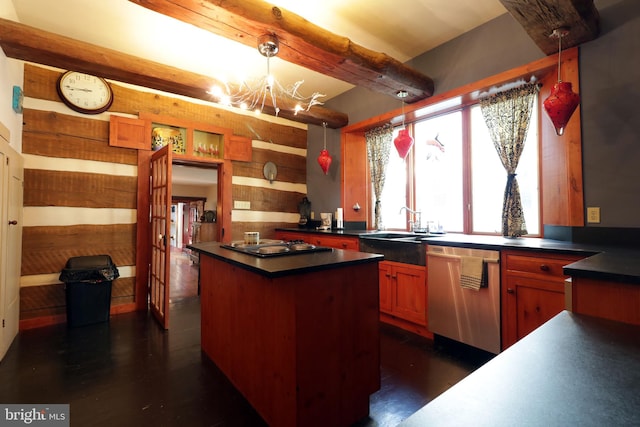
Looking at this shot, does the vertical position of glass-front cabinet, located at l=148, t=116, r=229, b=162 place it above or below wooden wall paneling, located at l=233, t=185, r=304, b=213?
above

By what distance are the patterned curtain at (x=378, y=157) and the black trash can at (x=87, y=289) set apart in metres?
3.25

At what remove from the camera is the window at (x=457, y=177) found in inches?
111

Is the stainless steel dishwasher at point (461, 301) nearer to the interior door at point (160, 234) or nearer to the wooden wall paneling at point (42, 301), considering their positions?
the interior door at point (160, 234)

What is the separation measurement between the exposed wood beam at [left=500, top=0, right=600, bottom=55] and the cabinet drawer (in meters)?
1.59

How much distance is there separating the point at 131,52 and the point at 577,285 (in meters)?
4.19

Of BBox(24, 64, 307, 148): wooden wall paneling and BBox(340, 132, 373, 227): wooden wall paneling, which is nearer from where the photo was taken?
BBox(24, 64, 307, 148): wooden wall paneling

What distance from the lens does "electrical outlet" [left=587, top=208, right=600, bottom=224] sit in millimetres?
2207

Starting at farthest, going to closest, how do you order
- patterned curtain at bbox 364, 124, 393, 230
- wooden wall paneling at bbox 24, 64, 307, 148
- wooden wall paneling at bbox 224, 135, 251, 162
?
wooden wall paneling at bbox 224, 135, 251, 162 < patterned curtain at bbox 364, 124, 393, 230 < wooden wall paneling at bbox 24, 64, 307, 148

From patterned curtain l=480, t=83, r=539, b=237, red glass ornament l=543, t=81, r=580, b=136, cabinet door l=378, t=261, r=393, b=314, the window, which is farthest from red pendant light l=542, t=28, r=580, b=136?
cabinet door l=378, t=261, r=393, b=314

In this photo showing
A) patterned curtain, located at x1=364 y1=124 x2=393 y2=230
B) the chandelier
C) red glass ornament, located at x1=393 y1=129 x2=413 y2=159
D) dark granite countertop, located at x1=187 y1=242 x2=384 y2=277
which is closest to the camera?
dark granite countertop, located at x1=187 y1=242 x2=384 y2=277

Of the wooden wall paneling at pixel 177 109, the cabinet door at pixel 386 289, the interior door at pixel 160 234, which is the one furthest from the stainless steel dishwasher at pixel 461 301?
the wooden wall paneling at pixel 177 109

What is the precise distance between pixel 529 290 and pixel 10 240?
4110 millimetres

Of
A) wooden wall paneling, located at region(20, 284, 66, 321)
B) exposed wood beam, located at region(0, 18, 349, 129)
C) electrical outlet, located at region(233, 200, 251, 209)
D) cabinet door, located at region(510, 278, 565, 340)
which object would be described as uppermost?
exposed wood beam, located at region(0, 18, 349, 129)

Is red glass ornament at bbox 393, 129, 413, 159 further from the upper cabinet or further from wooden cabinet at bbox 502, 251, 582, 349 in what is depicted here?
the upper cabinet
